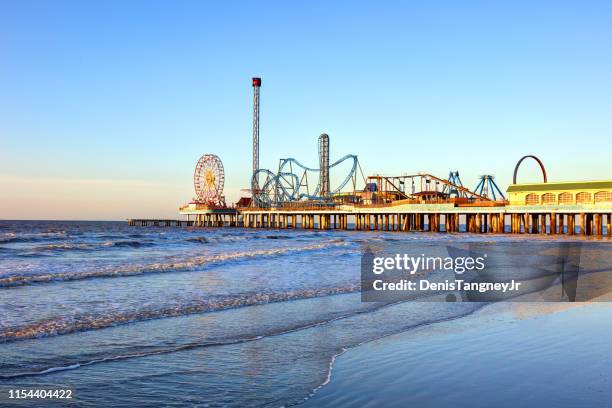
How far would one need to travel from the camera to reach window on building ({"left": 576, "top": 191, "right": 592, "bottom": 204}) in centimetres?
5247

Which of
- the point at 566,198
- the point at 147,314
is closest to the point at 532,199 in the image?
the point at 566,198

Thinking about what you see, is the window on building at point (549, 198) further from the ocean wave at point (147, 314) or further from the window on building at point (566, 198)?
the ocean wave at point (147, 314)

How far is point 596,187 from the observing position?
170 ft

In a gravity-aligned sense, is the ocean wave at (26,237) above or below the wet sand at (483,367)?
below

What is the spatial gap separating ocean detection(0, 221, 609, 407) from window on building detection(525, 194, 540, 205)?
45453 millimetres

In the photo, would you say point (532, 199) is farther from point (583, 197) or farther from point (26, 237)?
point (26, 237)

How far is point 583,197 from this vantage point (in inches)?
2084

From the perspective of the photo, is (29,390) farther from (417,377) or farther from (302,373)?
(417,377)

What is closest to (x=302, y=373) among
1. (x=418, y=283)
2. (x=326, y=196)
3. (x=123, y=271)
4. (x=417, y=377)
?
(x=417, y=377)

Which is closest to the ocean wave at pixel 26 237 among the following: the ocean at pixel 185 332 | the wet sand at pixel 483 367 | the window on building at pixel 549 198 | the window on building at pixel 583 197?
the ocean at pixel 185 332

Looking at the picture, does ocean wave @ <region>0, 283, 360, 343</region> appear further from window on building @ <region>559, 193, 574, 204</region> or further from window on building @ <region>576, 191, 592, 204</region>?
window on building @ <region>559, 193, 574, 204</region>

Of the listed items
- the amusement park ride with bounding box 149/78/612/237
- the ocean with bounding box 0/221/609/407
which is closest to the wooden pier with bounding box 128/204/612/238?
the amusement park ride with bounding box 149/78/612/237

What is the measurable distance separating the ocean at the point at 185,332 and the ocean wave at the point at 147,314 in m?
0.02

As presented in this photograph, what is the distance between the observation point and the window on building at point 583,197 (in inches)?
2066
